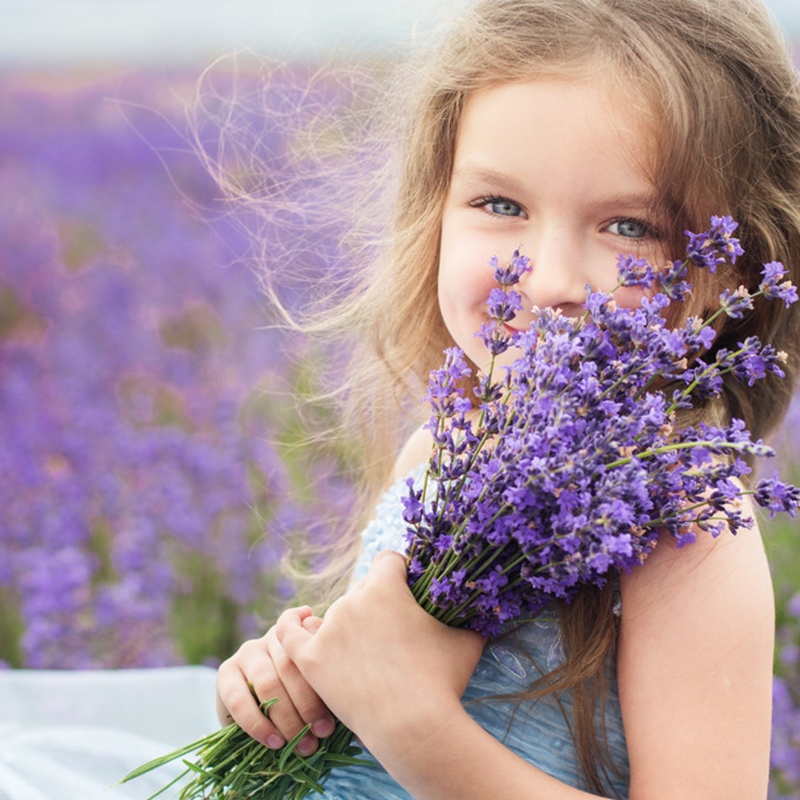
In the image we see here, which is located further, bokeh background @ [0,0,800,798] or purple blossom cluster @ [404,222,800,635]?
bokeh background @ [0,0,800,798]

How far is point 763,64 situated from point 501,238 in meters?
0.49

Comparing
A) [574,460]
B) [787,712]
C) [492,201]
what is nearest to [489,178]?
[492,201]

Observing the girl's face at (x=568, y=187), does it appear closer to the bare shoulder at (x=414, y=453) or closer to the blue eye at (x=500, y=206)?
the blue eye at (x=500, y=206)

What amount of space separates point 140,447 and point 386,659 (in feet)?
7.30

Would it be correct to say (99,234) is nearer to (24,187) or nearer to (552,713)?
(24,187)

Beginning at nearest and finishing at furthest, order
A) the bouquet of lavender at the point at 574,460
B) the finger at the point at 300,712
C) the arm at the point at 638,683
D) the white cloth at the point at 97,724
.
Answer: the bouquet of lavender at the point at 574,460
the arm at the point at 638,683
the finger at the point at 300,712
the white cloth at the point at 97,724

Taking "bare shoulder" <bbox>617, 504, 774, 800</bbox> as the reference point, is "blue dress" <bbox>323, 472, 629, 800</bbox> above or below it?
below

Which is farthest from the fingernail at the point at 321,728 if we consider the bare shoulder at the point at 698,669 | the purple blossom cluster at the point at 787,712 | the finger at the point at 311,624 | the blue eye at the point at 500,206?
the purple blossom cluster at the point at 787,712

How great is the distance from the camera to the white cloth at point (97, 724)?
1947mm

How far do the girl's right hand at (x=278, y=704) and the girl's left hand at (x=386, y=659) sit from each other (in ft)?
0.20

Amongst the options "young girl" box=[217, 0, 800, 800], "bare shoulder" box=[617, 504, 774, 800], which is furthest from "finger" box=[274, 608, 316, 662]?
"bare shoulder" box=[617, 504, 774, 800]

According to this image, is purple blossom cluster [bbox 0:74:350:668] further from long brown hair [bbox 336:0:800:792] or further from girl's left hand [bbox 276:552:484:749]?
girl's left hand [bbox 276:552:484:749]

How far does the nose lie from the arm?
0.35 m

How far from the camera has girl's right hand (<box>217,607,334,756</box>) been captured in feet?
4.49
